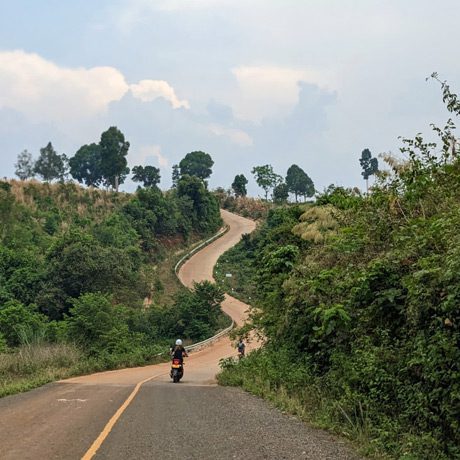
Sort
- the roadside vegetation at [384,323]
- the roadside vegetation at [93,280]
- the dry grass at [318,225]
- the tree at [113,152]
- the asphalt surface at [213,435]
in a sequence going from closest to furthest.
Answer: the roadside vegetation at [384,323] → the asphalt surface at [213,435] → the dry grass at [318,225] → the roadside vegetation at [93,280] → the tree at [113,152]

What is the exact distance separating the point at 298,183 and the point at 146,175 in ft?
115

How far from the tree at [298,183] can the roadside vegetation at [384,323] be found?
389 feet

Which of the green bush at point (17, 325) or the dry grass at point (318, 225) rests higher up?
the dry grass at point (318, 225)

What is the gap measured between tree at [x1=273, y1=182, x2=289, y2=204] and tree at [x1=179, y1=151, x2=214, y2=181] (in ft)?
87.3

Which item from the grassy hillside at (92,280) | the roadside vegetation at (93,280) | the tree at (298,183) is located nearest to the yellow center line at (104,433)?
the roadside vegetation at (93,280)

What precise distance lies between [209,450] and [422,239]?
482 centimetres

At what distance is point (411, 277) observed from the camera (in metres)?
9.24

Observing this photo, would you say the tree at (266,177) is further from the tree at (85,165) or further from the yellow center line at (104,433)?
the yellow center line at (104,433)

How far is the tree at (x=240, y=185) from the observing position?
409 feet

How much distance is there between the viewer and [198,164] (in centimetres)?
14162

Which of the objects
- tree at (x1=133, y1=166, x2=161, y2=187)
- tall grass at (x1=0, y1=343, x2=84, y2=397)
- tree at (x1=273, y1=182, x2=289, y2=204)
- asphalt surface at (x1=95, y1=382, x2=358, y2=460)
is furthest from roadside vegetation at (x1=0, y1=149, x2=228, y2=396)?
tree at (x1=133, y1=166, x2=161, y2=187)

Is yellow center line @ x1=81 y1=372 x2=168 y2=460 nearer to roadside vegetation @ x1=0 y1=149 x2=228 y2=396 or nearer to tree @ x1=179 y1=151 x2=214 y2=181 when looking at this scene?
roadside vegetation @ x1=0 y1=149 x2=228 y2=396

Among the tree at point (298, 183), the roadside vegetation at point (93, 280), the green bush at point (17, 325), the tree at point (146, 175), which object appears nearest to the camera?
the roadside vegetation at point (93, 280)

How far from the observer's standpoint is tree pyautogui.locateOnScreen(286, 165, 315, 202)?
13762 centimetres
